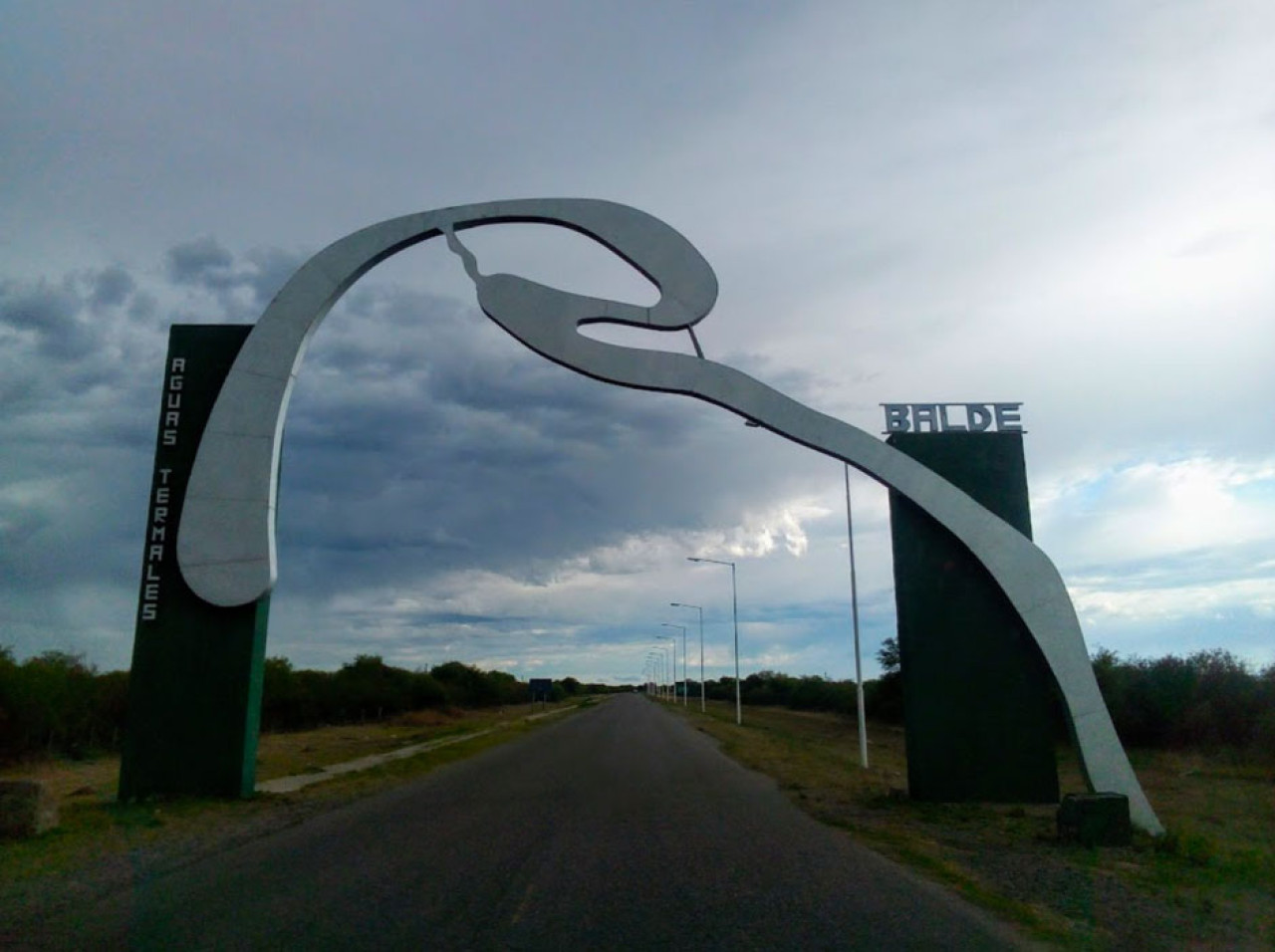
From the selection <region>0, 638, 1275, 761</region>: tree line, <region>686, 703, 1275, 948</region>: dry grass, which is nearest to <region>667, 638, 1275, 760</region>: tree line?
<region>0, 638, 1275, 761</region>: tree line

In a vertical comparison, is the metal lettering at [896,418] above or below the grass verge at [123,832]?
above

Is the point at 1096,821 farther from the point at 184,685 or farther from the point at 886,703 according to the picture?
the point at 886,703

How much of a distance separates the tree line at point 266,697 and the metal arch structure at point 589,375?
671cm

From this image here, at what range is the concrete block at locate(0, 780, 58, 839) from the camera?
14.0 metres

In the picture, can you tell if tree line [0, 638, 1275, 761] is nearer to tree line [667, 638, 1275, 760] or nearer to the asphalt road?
tree line [667, 638, 1275, 760]

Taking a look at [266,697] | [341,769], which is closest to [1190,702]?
[341,769]

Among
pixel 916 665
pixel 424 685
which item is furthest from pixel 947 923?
pixel 424 685

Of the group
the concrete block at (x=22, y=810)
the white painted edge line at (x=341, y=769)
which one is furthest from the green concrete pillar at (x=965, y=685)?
the concrete block at (x=22, y=810)

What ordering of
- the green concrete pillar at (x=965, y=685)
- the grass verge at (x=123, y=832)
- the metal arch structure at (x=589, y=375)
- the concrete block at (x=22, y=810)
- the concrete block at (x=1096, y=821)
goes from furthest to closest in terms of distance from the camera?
the green concrete pillar at (x=965, y=685) → the metal arch structure at (x=589, y=375) → the concrete block at (x=1096, y=821) → the concrete block at (x=22, y=810) → the grass verge at (x=123, y=832)

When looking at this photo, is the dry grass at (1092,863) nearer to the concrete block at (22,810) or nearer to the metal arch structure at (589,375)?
the metal arch structure at (589,375)

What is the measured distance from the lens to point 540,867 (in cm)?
1186

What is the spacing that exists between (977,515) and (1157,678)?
108ft

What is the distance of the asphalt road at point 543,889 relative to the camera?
8.56 meters

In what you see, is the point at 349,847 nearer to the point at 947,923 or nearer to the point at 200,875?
the point at 200,875
